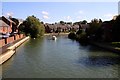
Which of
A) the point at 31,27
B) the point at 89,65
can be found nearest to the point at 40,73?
the point at 89,65

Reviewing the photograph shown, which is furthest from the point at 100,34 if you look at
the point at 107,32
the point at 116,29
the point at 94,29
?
the point at 116,29

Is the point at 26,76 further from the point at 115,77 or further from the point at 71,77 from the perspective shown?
the point at 115,77

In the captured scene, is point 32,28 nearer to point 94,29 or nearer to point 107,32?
point 94,29

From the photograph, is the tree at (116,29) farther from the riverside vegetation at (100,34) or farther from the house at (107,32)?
the house at (107,32)

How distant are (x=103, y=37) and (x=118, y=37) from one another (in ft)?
44.4

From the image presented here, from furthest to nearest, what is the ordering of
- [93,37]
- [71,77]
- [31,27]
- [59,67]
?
[31,27] → [93,37] → [59,67] → [71,77]

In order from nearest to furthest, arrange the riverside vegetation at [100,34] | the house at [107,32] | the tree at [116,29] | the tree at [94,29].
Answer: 1. the tree at [116,29]
2. the riverside vegetation at [100,34]
3. the house at [107,32]
4. the tree at [94,29]

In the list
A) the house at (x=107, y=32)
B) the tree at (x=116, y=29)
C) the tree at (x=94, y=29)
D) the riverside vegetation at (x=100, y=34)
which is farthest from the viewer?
the tree at (x=94, y=29)

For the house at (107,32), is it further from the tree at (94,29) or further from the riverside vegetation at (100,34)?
the tree at (94,29)

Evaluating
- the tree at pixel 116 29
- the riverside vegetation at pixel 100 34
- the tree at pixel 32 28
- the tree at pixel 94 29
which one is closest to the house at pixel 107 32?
the riverside vegetation at pixel 100 34

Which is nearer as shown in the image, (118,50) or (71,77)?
(71,77)

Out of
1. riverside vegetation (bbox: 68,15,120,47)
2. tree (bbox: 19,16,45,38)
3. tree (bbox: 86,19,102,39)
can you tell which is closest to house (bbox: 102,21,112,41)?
riverside vegetation (bbox: 68,15,120,47)

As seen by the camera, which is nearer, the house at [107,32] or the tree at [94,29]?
the house at [107,32]

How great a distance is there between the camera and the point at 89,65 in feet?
120
